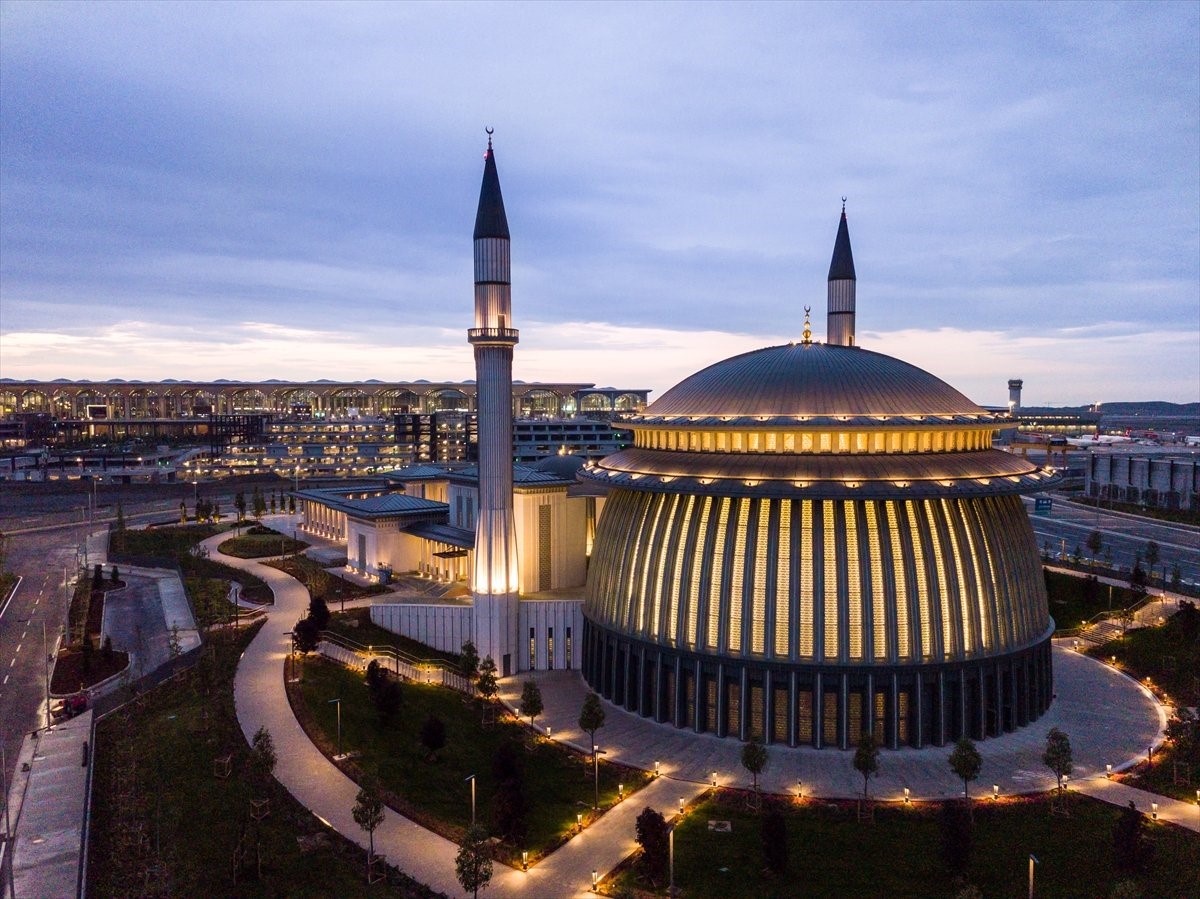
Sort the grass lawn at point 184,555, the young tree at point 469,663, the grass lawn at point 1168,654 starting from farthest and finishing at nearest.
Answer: the grass lawn at point 184,555 → the grass lawn at point 1168,654 → the young tree at point 469,663

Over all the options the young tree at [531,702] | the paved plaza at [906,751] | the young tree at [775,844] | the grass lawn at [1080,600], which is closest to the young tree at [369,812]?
the young tree at [531,702]

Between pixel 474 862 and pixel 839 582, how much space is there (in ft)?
79.0

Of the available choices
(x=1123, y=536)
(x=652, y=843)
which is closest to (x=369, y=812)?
(x=652, y=843)

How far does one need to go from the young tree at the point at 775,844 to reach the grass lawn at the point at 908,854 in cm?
45

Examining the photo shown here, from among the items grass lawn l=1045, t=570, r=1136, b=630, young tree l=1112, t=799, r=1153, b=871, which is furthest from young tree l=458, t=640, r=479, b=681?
grass lawn l=1045, t=570, r=1136, b=630

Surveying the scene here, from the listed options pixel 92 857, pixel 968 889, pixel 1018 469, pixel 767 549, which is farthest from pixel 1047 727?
pixel 92 857

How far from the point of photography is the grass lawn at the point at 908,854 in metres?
30.9

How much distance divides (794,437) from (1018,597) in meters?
16.5

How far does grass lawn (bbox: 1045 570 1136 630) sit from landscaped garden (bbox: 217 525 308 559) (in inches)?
3192

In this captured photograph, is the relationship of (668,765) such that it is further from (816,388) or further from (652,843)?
(816,388)

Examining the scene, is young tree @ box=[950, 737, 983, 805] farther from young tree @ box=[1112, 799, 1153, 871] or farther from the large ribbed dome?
the large ribbed dome

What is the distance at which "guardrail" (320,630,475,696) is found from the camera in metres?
53.9

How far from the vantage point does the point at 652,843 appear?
102ft

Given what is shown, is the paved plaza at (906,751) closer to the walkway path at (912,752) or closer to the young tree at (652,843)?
the walkway path at (912,752)
